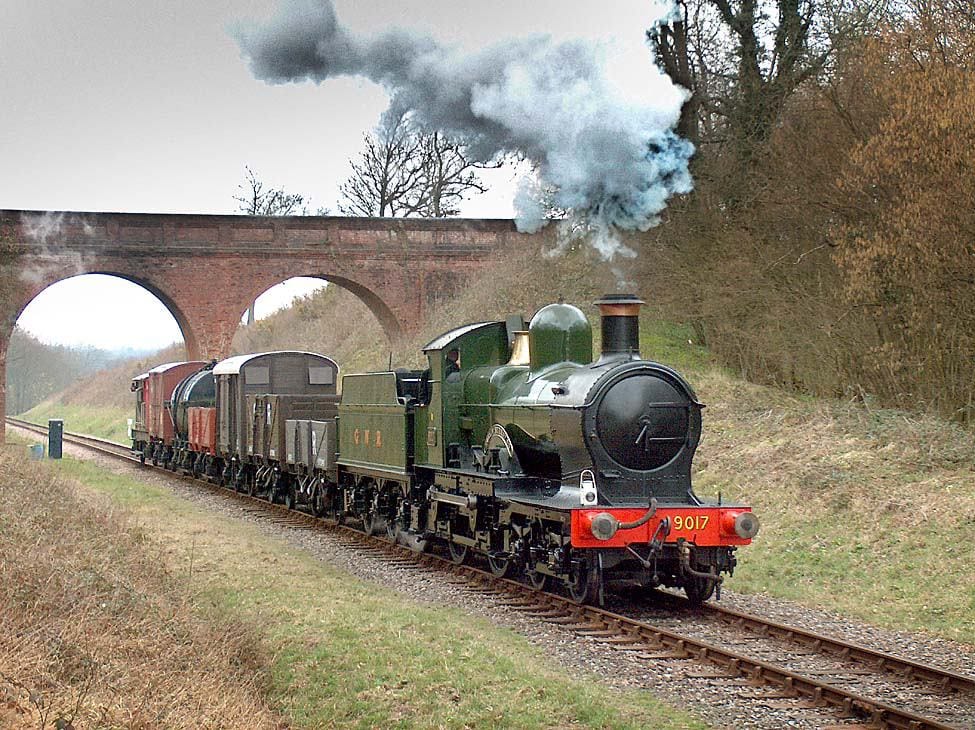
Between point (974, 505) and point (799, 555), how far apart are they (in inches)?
81.6

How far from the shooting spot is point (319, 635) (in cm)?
946

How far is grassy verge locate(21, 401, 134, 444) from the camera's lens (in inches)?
1883

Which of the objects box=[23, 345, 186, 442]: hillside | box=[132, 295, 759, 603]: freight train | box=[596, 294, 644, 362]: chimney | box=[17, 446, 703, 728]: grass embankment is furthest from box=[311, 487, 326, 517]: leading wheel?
box=[23, 345, 186, 442]: hillside

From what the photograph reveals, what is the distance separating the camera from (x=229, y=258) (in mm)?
35625

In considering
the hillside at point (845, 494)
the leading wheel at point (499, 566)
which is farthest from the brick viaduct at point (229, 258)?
the leading wheel at point (499, 566)

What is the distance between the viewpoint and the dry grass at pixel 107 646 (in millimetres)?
6625

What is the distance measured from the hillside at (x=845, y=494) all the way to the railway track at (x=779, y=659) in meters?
1.50

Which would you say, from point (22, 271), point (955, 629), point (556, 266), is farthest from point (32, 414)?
point (955, 629)

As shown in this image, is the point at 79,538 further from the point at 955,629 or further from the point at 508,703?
the point at 955,629

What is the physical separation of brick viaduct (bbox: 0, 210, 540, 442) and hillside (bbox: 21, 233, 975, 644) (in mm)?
11767

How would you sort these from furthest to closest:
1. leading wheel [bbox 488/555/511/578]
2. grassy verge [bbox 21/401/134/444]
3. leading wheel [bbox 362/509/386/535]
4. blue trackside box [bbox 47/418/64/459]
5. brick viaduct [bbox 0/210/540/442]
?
grassy verge [bbox 21/401/134/444] < brick viaduct [bbox 0/210/540/442] < blue trackside box [bbox 47/418/64/459] < leading wheel [bbox 362/509/386/535] < leading wheel [bbox 488/555/511/578]

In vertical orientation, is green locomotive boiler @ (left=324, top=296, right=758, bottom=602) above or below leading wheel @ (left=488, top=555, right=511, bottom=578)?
above

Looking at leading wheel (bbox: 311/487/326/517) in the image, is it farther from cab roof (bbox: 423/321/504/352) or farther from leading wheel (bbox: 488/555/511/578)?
leading wheel (bbox: 488/555/511/578)

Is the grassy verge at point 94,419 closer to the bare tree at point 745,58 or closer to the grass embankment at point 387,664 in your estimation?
the bare tree at point 745,58
